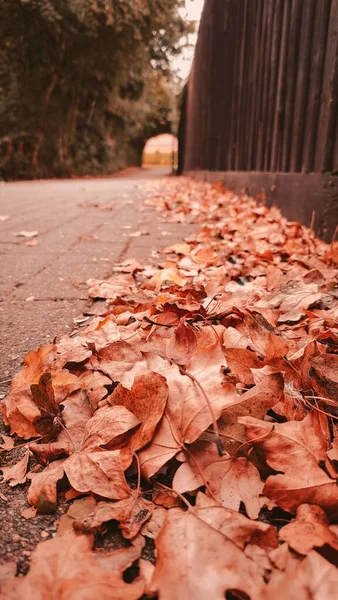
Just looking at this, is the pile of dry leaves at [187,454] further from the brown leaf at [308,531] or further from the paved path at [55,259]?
the paved path at [55,259]

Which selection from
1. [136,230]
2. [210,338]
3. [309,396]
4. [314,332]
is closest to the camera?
[309,396]

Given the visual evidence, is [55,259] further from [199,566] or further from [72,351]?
[199,566]

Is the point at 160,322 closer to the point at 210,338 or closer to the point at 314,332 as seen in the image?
the point at 210,338

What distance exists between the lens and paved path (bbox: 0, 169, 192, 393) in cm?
136

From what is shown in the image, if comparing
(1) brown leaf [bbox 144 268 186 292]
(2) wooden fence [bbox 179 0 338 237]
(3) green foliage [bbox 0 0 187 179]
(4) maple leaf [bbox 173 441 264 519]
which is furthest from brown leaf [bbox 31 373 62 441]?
(3) green foliage [bbox 0 0 187 179]

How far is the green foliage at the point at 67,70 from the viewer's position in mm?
11891

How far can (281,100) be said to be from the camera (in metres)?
3.19

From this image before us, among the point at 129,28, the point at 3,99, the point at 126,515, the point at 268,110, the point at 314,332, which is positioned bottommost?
the point at 126,515

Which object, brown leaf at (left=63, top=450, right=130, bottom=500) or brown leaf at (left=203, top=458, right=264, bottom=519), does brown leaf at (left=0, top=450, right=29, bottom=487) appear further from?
brown leaf at (left=203, top=458, right=264, bottom=519)

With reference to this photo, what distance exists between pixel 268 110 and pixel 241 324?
9.61 ft

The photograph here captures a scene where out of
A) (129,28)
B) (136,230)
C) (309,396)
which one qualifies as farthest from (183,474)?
(129,28)

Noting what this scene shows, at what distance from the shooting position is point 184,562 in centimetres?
58

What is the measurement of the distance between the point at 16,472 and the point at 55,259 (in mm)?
1627

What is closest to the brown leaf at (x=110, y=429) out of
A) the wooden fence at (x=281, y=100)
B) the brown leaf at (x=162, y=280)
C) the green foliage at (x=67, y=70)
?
the brown leaf at (x=162, y=280)
